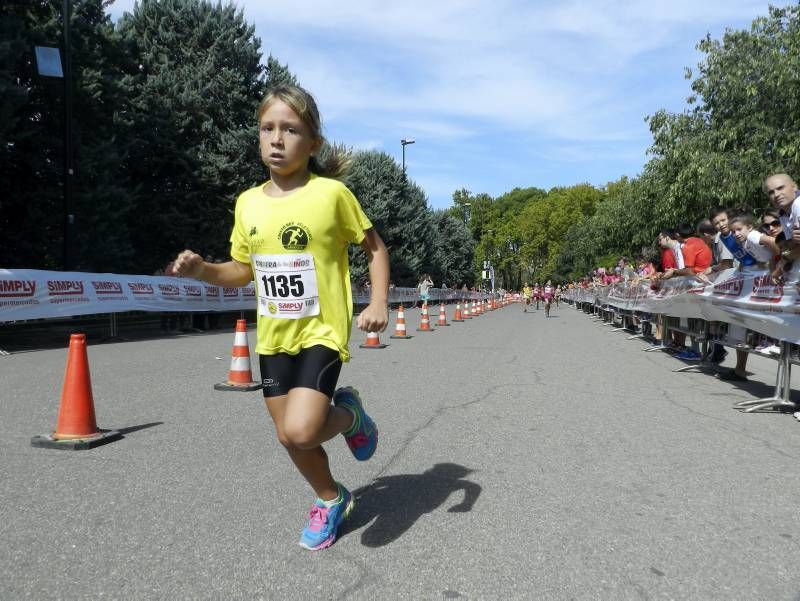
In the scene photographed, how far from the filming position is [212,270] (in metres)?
3.48

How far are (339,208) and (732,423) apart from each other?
4649 millimetres

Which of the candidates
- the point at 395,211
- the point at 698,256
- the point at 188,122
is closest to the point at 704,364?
the point at 698,256

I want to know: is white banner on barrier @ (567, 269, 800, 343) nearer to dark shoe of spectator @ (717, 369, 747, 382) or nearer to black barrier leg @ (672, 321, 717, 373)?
black barrier leg @ (672, 321, 717, 373)

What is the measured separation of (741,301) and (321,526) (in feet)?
21.3

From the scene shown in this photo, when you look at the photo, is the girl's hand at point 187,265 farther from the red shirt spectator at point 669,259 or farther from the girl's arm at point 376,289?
the red shirt spectator at point 669,259

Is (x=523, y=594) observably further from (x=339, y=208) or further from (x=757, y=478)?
(x=757, y=478)

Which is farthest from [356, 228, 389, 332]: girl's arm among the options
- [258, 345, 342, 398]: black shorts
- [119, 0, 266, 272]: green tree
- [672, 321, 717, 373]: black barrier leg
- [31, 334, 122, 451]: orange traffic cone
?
[119, 0, 266, 272]: green tree

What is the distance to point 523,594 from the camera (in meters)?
2.83

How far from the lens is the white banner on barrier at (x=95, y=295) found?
1308cm

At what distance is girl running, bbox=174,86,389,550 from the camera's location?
3.25 metres

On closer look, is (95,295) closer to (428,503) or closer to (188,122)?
(428,503)

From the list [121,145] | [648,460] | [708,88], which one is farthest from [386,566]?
[708,88]

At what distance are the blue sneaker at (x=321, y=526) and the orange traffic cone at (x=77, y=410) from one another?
264 centimetres

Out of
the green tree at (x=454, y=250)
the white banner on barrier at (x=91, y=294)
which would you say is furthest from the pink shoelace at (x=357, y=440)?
the green tree at (x=454, y=250)
